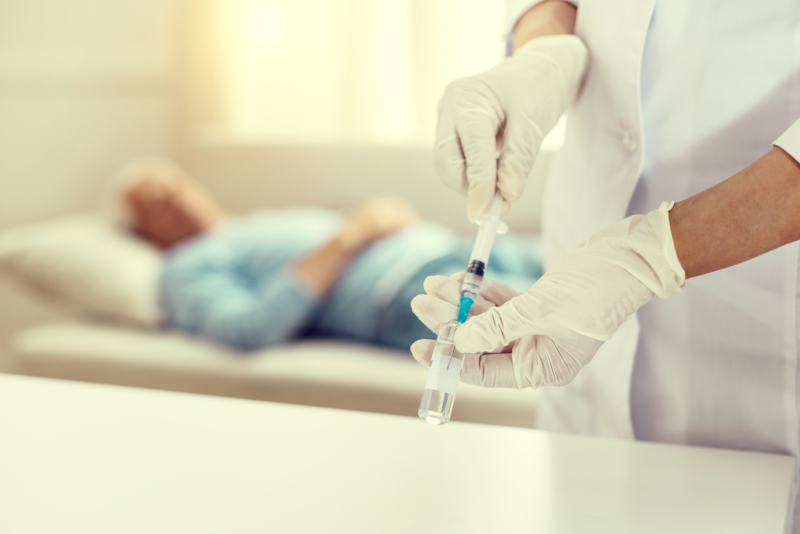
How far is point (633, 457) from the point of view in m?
0.52

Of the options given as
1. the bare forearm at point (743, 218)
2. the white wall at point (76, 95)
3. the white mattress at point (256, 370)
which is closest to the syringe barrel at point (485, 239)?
the bare forearm at point (743, 218)

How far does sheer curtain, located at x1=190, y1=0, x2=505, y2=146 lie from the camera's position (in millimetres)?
2404

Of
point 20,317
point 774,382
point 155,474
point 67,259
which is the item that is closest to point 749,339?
point 774,382

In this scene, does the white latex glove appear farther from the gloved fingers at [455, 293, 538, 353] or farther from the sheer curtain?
the sheer curtain

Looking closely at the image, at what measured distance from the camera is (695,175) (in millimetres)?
583

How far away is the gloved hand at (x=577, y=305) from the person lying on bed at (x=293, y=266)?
0.95m

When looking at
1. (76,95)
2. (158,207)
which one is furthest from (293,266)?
(76,95)

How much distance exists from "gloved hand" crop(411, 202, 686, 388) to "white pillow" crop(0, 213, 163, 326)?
1.35 meters

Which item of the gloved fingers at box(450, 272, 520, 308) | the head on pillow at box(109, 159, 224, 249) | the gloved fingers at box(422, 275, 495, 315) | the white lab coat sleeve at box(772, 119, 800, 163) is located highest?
the head on pillow at box(109, 159, 224, 249)

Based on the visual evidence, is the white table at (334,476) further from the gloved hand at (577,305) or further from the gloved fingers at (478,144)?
the gloved fingers at (478,144)

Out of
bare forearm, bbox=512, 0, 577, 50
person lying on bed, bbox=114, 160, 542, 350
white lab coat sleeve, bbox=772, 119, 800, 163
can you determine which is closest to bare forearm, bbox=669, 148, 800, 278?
white lab coat sleeve, bbox=772, 119, 800, 163

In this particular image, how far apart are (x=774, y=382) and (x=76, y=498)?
0.61 metres

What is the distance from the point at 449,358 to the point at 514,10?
455mm

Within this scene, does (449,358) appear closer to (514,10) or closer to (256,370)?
(514,10)
